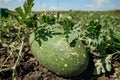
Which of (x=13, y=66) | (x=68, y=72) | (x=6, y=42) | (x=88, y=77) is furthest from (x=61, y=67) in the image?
(x=6, y=42)

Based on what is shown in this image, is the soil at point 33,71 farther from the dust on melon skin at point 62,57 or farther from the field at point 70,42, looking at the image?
the dust on melon skin at point 62,57

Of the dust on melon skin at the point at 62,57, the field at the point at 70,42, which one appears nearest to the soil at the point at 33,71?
the field at the point at 70,42

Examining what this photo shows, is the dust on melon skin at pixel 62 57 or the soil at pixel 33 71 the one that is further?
the soil at pixel 33 71

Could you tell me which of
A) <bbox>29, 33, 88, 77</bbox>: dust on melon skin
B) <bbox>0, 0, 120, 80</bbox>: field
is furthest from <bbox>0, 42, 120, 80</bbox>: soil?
Answer: <bbox>29, 33, 88, 77</bbox>: dust on melon skin

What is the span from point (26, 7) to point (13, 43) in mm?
678

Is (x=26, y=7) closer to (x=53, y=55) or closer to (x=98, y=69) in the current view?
(x=53, y=55)

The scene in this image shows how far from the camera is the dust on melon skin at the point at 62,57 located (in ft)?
10.2

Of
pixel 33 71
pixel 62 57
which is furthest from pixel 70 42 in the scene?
pixel 33 71

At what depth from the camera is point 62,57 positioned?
3.12 m

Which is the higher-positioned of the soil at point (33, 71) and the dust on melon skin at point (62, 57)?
the dust on melon skin at point (62, 57)

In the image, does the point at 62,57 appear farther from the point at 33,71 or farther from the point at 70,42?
the point at 33,71

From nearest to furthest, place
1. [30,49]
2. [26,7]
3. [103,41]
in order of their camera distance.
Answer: [26,7] < [103,41] < [30,49]

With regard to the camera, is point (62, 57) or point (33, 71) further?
point (33, 71)

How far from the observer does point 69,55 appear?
311cm
